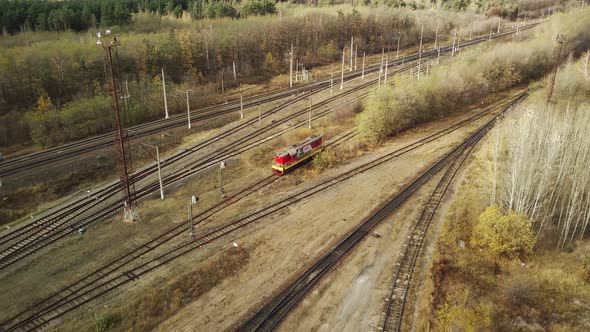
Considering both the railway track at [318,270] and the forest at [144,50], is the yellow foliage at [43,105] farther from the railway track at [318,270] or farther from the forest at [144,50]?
the railway track at [318,270]

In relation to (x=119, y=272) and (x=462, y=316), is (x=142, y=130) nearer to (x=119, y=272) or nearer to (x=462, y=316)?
(x=119, y=272)

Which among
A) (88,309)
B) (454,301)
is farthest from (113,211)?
(454,301)

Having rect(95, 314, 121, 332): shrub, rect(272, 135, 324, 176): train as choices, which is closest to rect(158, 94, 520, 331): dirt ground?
rect(95, 314, 121, 332): shrub

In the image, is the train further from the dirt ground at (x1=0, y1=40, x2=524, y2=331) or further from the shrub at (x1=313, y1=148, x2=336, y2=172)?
the dirt ground at (x1=0, y1=40, x2=524, y2=331)

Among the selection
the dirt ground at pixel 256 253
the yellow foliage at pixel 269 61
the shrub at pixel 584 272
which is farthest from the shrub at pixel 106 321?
the yellow foliage at pixel 269 61

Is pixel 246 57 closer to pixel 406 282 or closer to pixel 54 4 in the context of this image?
pixel 54 4
